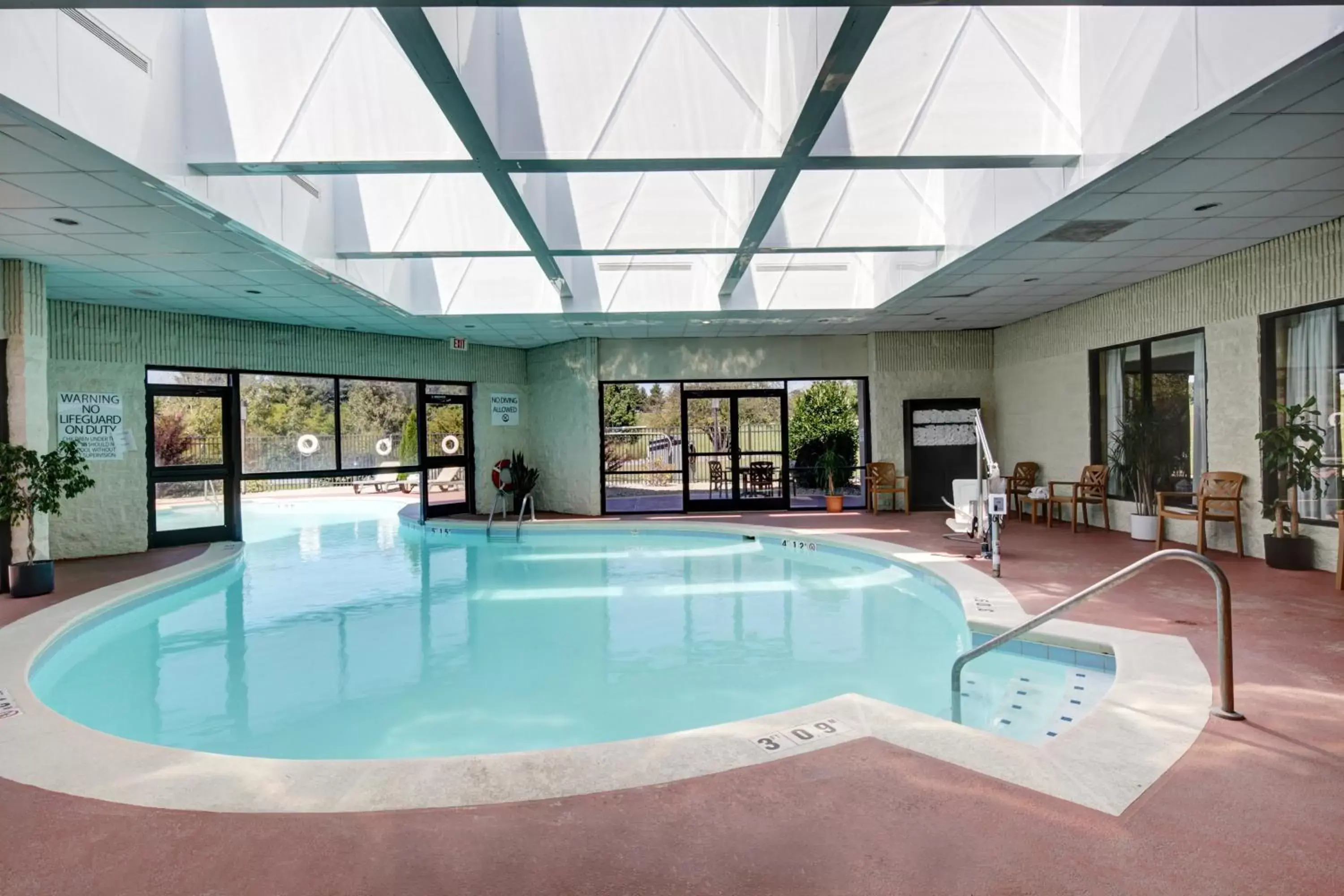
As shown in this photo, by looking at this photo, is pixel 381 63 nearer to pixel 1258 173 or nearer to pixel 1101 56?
pixel 1101 56

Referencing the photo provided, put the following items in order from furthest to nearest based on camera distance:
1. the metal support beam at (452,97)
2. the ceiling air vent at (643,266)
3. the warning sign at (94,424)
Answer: the ceiling air vent at (643,266) < the warning sign at (94,424) < the metal support beam at (452,97)

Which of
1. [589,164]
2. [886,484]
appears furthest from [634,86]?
[886,484]

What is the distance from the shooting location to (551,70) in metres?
4.57

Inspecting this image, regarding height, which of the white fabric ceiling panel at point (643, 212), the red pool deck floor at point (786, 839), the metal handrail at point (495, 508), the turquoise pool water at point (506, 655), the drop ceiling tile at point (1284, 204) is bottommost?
the turquoise pool water at point (506, 655)

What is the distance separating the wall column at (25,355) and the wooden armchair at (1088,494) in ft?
35.9

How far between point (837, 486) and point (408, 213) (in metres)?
8.46

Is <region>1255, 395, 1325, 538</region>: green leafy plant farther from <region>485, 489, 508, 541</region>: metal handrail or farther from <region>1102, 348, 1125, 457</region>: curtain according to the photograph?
<region>485, 489, 508, 541</region>: metal handrail

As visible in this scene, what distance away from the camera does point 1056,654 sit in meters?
4.52

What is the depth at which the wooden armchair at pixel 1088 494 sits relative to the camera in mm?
9094

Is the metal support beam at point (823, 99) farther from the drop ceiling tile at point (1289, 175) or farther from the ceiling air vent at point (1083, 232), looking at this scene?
the drop ceiling tile at point (1289, 175)

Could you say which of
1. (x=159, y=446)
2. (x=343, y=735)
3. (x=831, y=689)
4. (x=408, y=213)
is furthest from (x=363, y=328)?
(x=831, y=689)

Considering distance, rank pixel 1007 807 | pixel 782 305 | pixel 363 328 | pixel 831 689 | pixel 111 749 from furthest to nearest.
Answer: pixel 363 328 < pixel 782 305 < pixel 831 689 < pixel 111 749 < pixel 1007 807

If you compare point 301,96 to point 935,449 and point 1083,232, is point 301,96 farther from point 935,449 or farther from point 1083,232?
point 935,449

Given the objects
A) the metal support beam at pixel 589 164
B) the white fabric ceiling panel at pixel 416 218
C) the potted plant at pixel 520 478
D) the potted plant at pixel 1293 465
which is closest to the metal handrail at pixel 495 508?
the potted plant at pixel 520 478
